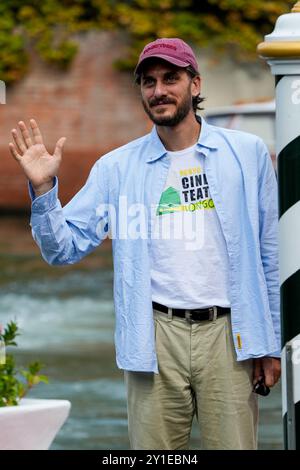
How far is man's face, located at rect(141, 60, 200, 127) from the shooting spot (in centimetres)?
426

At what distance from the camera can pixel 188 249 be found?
13.9ft

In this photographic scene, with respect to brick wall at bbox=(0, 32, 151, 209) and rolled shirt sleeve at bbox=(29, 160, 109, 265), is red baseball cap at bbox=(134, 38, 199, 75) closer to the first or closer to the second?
rolled shirt sleeve at bbox=(29, 160, 109, 265)

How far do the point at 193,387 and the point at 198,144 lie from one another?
779mm

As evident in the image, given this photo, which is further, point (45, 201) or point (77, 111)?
point (77, 111)

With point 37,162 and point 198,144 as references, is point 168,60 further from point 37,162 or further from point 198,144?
point 37,162

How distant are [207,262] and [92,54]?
1659cm

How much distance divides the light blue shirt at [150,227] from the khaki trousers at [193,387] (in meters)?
0.05

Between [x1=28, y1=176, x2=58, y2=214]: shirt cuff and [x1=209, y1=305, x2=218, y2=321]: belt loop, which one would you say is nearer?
[x1=28, y1=176, x2=58, y2=214]: shirt cuff

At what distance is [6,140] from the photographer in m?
20.2

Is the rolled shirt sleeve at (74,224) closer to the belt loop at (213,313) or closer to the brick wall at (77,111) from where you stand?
the belt loop at (213,313)

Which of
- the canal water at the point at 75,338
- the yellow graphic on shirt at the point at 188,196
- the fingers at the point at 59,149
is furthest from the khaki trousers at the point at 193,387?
the canal water at the point at 75,338

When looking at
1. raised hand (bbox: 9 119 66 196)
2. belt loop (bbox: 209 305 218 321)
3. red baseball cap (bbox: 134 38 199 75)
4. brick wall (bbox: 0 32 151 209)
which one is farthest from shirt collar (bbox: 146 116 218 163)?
brick wall (bbox: 0 32 151 209)

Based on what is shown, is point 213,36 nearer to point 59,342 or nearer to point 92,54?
point 92,54

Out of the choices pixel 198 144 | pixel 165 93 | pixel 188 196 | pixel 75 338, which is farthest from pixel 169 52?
pixel 75 338
